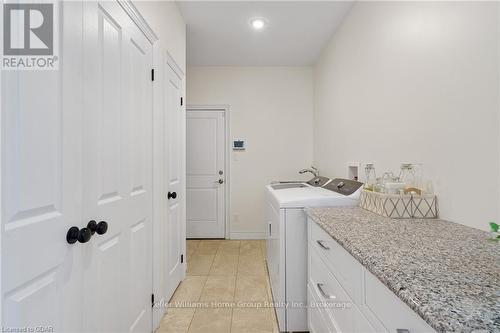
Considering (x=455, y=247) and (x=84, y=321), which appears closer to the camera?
(x=455, y=247)

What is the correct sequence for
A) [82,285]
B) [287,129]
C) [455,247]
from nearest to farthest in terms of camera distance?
[455,247], [82,285], [287,129]

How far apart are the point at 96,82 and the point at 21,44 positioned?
32 centimetres

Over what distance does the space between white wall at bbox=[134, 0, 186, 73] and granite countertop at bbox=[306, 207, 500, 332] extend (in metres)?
1.65

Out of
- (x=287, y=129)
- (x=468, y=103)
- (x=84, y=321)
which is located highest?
(x=287, y=129)

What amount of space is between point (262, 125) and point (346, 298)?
3.01 meters

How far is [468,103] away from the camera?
1097mm

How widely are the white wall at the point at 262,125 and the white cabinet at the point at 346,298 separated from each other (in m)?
2.22

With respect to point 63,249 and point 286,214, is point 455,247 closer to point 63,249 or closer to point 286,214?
point 286,214

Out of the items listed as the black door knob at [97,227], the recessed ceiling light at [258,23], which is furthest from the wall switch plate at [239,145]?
the black door knob at [97,227]

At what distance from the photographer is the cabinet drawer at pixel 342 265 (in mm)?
867

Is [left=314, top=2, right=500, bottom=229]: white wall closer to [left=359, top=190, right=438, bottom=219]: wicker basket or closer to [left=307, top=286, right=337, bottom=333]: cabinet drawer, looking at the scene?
[left=359, top=190, right=438, bottom=219]: wicker basket

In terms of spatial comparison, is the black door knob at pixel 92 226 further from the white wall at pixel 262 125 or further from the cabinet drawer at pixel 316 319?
the white wall at pixel 262 125

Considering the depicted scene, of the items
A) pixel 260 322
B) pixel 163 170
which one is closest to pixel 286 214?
pixel 260 322

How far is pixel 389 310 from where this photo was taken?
2.21 feet
